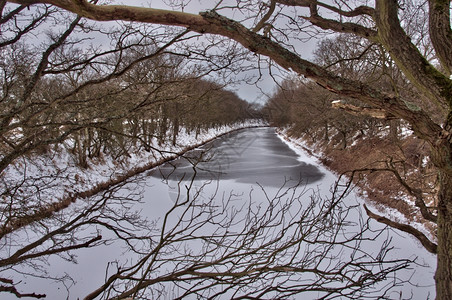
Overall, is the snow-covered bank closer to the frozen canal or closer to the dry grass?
the frozen canal

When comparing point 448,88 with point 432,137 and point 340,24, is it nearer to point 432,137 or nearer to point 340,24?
point 432,137

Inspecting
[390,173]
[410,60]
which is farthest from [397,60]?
[390,173]

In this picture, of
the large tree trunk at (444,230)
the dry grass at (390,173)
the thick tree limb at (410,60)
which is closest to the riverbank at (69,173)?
the thick tree limb at (410,60)

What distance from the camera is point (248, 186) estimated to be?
38.8 feet

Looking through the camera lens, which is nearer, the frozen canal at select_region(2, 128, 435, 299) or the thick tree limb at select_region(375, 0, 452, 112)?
the thick tree limb at select_region(375, 0, 452, 112)

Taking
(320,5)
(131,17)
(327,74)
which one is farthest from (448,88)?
(131,17)

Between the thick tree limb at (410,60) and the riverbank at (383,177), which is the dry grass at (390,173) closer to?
the riverbank at (383,177)

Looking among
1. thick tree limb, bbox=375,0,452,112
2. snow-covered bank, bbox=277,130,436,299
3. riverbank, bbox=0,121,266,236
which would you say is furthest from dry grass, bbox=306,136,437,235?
riverbank, bbox=0,121,266,236

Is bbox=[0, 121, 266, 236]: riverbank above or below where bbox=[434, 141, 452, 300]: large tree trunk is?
above

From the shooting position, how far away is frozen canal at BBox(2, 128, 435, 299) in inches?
100

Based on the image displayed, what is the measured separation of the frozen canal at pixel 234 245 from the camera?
254cm

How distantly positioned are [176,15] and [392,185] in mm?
10391

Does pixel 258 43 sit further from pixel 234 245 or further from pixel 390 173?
pixel 390 173

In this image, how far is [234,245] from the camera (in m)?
5.37
